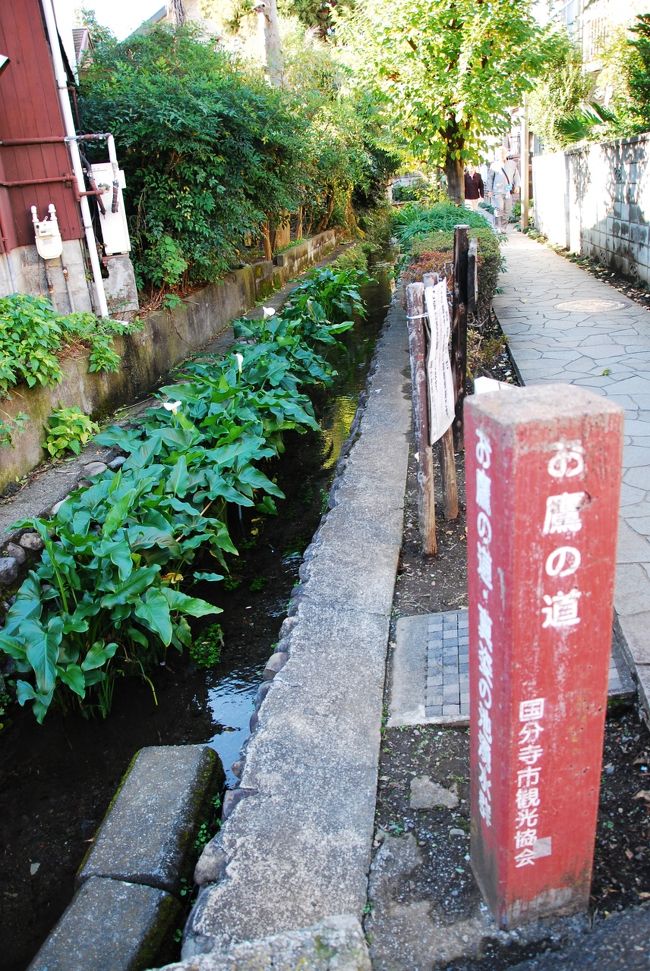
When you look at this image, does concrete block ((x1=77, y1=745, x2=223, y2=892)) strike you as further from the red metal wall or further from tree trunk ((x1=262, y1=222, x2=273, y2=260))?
tree trunk ((x1=262, y1=222, x2=273, y2=260))

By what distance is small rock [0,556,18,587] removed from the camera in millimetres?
4793

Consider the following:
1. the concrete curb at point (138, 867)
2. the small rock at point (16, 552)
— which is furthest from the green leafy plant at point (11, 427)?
the concrete curb at point (138, 867)

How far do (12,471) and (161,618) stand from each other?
2.60 m

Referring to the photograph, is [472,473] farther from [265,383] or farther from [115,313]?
[115,313]

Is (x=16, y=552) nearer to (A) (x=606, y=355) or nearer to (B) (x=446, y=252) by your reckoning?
(B) (x=446, y=252)

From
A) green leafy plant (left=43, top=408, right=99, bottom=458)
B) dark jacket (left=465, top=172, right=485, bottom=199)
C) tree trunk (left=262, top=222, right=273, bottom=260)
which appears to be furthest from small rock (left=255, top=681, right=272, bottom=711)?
dark jacket (left=465, top=172, right=485, bottom=199)

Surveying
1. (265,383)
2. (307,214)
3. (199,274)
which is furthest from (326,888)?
(307,214)

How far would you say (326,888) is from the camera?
2604mm

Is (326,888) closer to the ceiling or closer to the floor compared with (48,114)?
closer to the floor

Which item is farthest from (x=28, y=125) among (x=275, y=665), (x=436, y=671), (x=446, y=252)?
(x=436, y=671)

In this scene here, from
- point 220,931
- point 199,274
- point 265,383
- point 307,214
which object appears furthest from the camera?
point 307,214

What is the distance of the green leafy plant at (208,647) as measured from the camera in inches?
A: 189

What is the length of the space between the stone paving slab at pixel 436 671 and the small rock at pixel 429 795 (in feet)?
1.13

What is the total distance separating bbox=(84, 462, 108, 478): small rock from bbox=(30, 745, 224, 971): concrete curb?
10.2 feet
